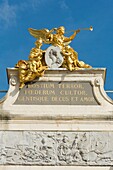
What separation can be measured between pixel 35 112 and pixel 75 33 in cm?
333

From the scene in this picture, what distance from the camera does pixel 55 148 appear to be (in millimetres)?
16172

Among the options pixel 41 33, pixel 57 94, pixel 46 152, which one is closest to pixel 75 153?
pixel 46 152

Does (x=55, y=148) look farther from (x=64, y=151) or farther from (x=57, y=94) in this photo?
(x=57, y=94)

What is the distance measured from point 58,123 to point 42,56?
2.44 meters

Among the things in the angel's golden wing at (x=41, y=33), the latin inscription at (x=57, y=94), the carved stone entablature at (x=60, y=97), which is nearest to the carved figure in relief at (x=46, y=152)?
the carved stone entablature at (x=60, y=97)

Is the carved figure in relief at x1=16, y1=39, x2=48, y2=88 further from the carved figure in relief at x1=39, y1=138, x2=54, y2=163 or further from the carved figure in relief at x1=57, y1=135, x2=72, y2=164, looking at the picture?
the carved figure in relief at x1=57, y1=135, x2=72, y2=164

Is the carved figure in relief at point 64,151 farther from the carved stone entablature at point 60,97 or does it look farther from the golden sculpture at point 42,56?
the golden sculpture at point 42,56

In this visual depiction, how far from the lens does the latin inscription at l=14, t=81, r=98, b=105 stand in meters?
16.8

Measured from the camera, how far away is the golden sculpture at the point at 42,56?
17062 millimetres

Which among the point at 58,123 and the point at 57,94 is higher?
the point at 57,94

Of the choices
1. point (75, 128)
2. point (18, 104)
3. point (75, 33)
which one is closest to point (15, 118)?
point (18, 104)

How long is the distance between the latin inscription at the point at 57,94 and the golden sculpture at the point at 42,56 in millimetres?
330

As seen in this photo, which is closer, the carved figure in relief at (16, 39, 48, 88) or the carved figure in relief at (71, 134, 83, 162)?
the carved figure in relief at (71, 134, 83, 162)

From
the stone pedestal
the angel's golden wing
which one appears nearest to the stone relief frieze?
the stone pedestal
